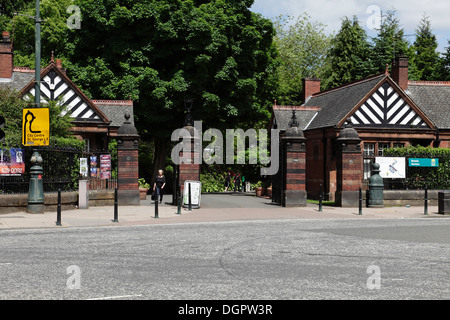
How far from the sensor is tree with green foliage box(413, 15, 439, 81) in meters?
64.0

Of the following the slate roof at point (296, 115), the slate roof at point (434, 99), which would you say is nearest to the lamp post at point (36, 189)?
the slate roof at point (296, 115)

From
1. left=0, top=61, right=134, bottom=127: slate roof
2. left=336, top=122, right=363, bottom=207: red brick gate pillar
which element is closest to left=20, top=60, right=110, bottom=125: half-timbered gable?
left=0, top=61, right=134, bottom=127: slate roof

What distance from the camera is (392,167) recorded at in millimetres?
26047

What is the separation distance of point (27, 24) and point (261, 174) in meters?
23.9

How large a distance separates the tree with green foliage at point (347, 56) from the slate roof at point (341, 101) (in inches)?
798

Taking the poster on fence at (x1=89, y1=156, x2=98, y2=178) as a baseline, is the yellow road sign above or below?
above

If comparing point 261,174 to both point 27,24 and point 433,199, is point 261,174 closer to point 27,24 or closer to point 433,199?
point 433,199

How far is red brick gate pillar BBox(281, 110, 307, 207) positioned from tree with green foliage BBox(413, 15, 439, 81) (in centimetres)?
4016

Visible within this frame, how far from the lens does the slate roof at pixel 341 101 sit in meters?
33.2

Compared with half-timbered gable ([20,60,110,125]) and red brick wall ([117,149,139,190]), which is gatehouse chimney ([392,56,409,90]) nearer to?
half-timbered gable ([20,60,110,125])

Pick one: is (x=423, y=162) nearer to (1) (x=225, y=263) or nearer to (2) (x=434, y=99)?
(2) (x=434, y=99)

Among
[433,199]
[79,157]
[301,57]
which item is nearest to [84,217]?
[79,157]

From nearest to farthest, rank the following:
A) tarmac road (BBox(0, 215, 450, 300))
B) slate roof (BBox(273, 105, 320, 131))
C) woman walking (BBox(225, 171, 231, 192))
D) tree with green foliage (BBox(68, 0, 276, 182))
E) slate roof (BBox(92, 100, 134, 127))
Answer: tarmac road (BBox(0, 215, 450, 300)) → tree with green foliage (BBox(68, 0, 276, 182)) → slate roof (BBox(92, 100, 134, 127)) → slate roof (BBox(273, 105, 320, 131)) → woman walking (BBox(225, 171, 231, 192))

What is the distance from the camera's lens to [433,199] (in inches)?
1035
